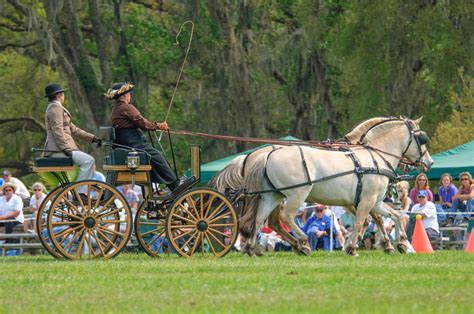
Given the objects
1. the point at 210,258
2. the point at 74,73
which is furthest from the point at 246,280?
the point at 74,73

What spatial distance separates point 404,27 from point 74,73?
9218 millimetres

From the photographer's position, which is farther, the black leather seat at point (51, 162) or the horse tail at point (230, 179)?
the horse tail at point (230, 179)

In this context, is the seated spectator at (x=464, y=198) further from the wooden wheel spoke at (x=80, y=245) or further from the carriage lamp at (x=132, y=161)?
the wooden wheel spoke at (x=80, y=245)

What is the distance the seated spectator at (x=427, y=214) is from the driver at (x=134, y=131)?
6888mm

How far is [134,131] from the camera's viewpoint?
16.5m

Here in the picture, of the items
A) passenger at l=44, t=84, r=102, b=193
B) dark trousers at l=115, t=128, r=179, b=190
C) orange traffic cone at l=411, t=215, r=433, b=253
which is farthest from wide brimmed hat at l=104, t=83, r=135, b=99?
orange traffic cone at l=411, t=215, r=433, b=253

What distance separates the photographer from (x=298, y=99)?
37.7m

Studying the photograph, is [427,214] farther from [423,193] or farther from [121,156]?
[121,156]

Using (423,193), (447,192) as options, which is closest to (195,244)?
(423,193)

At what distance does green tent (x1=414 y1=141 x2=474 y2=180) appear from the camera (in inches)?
1049

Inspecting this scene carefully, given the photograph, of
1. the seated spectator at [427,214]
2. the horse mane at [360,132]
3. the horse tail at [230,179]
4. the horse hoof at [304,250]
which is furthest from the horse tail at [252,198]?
the seated spectator at [427,214]

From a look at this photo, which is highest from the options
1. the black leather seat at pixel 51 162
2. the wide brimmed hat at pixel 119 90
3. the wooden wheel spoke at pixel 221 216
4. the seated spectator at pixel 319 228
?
the wide brimmed hat at pixel 119 90

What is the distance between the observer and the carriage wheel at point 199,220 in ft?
53.6

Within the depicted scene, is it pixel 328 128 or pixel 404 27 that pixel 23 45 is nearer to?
pixel 328 128
